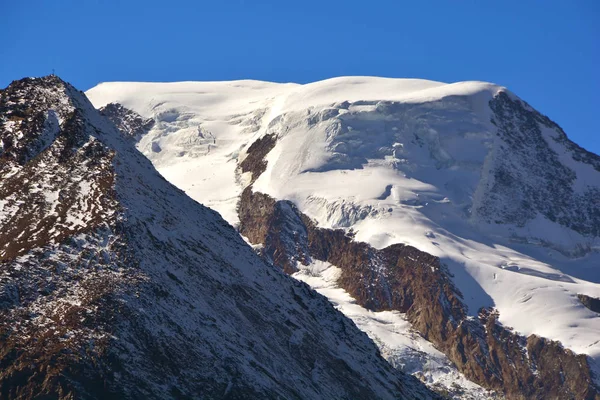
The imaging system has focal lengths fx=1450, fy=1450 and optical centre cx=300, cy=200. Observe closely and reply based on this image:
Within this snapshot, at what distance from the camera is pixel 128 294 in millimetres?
85500

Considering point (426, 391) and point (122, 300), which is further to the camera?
point (426, 391)

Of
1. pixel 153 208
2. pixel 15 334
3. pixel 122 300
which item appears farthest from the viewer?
pixel 153 208

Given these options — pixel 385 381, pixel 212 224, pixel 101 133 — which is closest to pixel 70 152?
pixel 101 133

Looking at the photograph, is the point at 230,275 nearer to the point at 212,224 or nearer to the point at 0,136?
the point at 212,224

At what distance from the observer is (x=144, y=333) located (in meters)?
83.2

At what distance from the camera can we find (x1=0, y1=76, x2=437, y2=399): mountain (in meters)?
79.1

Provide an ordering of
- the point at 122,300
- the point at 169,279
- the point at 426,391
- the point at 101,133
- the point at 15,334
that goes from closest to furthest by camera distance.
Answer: the point at 15,334 < the point at 122,300 < the point at 169,279 < the point at 101,133 < the point at 426,391

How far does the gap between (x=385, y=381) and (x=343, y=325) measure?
681 cm

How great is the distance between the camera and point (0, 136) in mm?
106062

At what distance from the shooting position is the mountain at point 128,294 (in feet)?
259

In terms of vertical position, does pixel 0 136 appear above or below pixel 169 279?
above

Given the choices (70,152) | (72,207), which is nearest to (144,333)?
(72,207)

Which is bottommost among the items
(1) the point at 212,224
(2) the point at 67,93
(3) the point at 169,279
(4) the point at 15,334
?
(4) the point at 15,334

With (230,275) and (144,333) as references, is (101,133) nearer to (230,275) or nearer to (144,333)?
(230,275)
